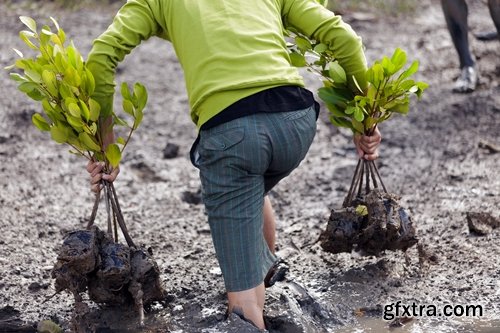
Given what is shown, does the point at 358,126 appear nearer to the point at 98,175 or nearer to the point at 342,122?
the point at 342,122

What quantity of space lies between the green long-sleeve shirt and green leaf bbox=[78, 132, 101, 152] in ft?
0.45

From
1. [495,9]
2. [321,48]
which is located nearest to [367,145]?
[321,48]

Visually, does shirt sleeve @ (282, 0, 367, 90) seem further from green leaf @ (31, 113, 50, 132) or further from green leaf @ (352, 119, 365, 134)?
green leaf @ (31, 113, 50, 132)

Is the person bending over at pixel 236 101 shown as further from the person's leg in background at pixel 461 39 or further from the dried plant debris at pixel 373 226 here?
the person's leg in background at pixel 461 39

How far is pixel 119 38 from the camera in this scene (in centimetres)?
337

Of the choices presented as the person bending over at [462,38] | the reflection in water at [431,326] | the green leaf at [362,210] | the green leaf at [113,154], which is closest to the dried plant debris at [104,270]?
the green leaf at [113,154]

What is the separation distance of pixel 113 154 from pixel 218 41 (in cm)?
59

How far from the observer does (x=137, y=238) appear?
4617 millimetres

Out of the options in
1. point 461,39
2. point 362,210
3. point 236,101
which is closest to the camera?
point 236,101

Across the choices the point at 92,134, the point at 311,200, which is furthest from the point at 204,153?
the point at 311,200

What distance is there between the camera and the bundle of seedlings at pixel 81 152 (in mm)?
3412

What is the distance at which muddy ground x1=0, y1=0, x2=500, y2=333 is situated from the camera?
3693mm

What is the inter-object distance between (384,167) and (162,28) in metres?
2.32

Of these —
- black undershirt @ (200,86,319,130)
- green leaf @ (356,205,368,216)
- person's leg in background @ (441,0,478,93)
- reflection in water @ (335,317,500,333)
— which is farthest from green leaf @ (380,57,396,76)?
person's leg in background @ (441,0,478,93)
